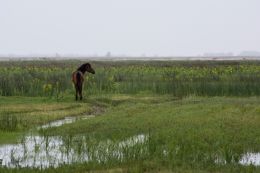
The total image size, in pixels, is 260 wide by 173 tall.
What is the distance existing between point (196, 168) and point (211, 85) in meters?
16.0

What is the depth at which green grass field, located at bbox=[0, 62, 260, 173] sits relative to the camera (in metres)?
9.77

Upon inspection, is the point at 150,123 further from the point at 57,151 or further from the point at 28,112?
the point at 28,112

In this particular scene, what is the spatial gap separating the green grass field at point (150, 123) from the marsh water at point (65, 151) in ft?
0.20

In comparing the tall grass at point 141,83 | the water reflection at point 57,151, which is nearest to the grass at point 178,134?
the water reflection at point 57,151

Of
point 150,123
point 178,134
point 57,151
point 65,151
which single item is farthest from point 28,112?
point 178,134

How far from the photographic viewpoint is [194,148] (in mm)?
11039

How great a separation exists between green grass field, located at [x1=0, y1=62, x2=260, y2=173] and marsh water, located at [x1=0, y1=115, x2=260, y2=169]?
0.20 ft

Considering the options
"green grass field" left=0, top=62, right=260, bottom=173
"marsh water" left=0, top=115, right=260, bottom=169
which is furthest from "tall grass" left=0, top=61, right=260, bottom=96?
"marsh water" left=0, top=115, right=260, bottom=169

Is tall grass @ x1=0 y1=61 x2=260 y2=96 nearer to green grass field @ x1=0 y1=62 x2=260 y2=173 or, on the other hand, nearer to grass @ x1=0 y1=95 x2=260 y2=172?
green grass field @ x1=0 y1=62 x2=260 y2=173

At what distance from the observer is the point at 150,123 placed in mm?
15016

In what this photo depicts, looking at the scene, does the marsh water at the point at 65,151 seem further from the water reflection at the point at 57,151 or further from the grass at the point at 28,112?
the grass at the point at 28,112

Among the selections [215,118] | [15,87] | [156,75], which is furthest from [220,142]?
[156,75]

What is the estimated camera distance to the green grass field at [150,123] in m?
9.77

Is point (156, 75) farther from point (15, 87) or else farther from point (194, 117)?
point (194, 117)
